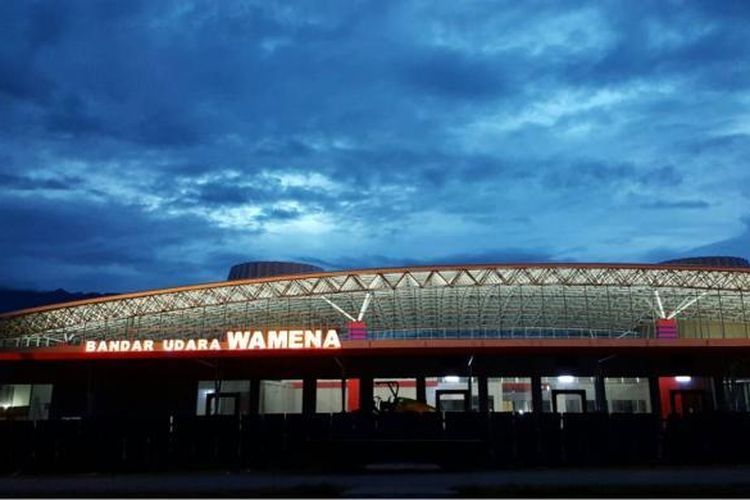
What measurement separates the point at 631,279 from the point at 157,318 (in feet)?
130

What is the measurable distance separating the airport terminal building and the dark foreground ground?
1.97 meters

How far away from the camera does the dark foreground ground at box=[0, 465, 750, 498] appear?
46.8 feet

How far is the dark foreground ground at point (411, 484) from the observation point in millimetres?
14258

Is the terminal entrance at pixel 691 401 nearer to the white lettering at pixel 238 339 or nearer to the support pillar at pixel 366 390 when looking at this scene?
the support pillar at pixel 366 390

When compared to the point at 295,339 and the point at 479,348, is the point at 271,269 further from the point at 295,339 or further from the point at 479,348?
the point at 479,348

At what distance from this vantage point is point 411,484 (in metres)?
15.7

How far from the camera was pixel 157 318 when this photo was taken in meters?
55.8

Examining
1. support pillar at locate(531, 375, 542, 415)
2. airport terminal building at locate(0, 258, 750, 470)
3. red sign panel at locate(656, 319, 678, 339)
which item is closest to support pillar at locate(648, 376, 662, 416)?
airport terminal building at locate(0, 258, 750, 470)

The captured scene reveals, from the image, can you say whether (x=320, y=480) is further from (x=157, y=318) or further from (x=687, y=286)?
(x=157, y=318)

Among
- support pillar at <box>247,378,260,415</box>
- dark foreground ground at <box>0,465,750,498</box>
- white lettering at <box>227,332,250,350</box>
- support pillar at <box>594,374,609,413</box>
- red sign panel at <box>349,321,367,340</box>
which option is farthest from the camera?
red sign panel at <box>349,321,367,340</box>

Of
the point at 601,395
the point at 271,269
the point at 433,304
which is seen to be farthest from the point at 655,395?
the point at 271,269

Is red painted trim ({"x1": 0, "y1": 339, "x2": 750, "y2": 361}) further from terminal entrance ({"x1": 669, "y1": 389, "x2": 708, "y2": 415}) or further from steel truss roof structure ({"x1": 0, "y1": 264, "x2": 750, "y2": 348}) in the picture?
steel truss roof structure ({"x1": 0, "y1": 264, "x2": 750, "y2": 348})

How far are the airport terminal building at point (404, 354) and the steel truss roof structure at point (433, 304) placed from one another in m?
0.18

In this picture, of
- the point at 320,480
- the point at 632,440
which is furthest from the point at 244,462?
the point at 632,440
